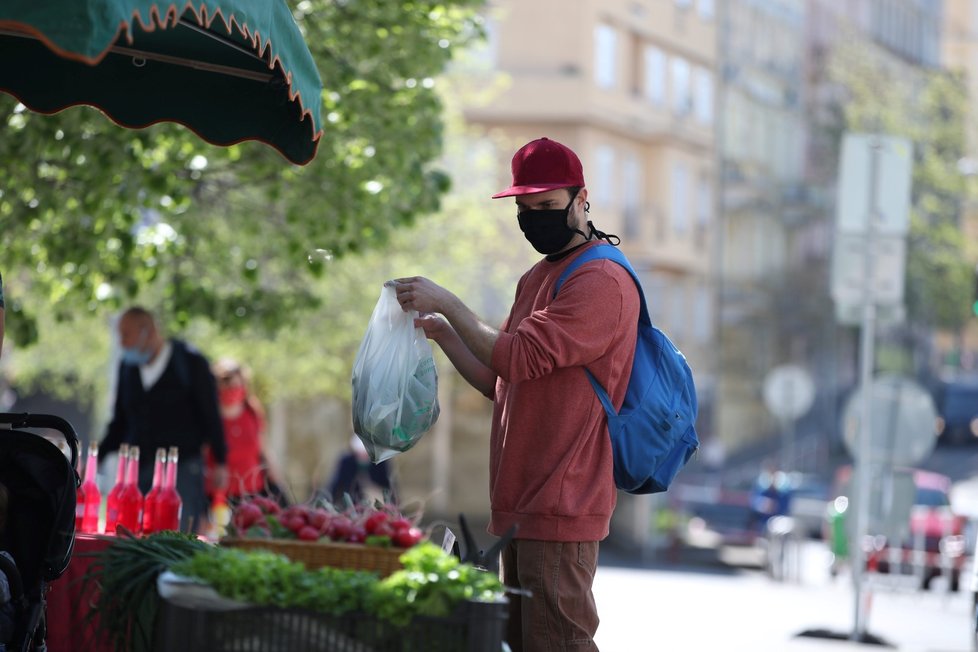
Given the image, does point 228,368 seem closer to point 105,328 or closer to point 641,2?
point 105,328

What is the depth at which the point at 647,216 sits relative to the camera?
185 feet

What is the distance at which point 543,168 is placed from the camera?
18.6 feet

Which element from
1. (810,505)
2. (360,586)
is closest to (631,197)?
(810,505)

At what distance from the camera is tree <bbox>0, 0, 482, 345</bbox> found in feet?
38.0

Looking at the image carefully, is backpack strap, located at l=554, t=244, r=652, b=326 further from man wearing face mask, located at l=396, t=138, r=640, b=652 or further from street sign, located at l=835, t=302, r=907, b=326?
street sign, located at l=835, t=302, r=907, b=326

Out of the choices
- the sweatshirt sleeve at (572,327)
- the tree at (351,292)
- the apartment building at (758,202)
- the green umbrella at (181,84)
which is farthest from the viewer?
the apartment building at (758,202)

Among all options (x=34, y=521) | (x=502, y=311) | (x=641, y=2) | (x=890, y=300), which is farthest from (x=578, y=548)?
(x=641, y=2)

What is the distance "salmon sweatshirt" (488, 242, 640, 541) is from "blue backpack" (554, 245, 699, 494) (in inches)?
1.5

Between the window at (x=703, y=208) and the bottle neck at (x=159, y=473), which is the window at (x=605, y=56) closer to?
the window at (x=703, y=208)

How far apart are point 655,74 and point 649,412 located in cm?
5261

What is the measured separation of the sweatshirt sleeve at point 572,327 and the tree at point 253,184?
6015 mm

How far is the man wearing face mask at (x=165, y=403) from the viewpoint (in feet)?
37.7

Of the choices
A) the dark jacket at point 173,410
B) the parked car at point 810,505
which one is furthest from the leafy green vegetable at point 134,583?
the parked car at point 810,505

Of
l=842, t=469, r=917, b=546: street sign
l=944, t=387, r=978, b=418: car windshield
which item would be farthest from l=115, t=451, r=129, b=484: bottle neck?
l=944, t=387, r=978, b=418: car windshield
